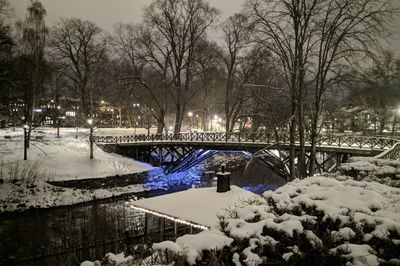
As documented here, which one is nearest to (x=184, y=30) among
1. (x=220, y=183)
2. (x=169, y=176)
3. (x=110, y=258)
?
(x=169, y=176)

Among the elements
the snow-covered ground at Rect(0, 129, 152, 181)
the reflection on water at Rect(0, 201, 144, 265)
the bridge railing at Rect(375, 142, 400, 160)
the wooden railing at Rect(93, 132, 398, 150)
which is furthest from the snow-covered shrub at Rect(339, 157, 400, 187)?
the snow-covered ground at Rect(0, 129, 152, 181)

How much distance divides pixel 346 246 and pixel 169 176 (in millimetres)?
29659

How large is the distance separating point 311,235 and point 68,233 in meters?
15.8

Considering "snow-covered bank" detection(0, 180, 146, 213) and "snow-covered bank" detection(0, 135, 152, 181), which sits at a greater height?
"snow-covered bank" detection(0, 135, 152, 181)

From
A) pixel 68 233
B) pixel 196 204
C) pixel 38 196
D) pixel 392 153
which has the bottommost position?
pixel 68 233

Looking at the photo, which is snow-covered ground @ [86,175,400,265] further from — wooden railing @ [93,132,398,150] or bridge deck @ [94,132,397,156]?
wooden railing @ [93,132,398,150]

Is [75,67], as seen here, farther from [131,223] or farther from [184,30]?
[131,223]

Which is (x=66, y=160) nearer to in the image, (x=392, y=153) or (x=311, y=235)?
(x=392, y=153)

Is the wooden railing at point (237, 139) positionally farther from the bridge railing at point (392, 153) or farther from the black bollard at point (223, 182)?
the black bollard at point (223, 182)

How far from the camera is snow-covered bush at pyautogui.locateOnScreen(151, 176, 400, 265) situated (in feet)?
15.7

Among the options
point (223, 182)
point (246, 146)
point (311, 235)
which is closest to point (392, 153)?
point (223, 182)

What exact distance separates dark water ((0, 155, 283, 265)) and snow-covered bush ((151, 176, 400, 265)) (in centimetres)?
726

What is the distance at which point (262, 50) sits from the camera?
65.0 feet

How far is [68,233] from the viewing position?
17.5 m
